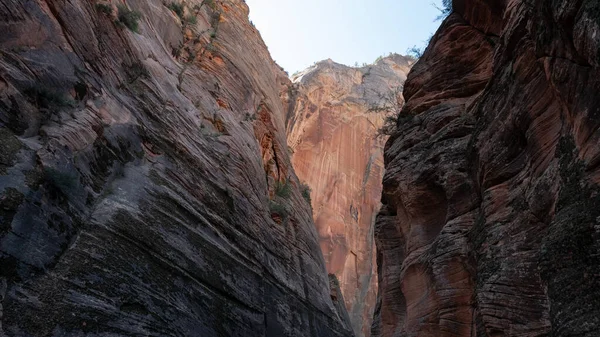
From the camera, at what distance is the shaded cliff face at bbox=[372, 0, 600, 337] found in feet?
16.5

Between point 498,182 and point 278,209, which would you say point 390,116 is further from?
point 498,182

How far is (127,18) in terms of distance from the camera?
12.8 m

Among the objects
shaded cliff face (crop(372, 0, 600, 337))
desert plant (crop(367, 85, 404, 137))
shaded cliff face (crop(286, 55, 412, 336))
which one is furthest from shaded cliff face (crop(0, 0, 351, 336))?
shaded cliff face (crop(286, 55, 412, 336))

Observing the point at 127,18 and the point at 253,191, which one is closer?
the point at 127,18

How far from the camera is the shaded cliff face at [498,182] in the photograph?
16.5 ft

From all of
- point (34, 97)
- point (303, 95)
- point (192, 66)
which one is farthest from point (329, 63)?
point (34, 97)

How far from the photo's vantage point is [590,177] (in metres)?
4.95

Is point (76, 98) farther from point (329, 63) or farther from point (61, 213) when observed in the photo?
point (329, 63)

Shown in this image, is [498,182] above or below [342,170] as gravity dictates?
below

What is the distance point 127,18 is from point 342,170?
100ft

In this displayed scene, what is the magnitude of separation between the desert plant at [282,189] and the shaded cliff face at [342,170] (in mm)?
16619

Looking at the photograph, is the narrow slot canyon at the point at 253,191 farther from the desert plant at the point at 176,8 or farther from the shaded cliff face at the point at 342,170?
the shaded cliff face at the point at 342,170

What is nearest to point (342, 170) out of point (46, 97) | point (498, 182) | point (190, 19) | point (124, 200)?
point (190, 19)

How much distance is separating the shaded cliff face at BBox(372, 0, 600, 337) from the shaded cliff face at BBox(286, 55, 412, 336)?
24.1m
